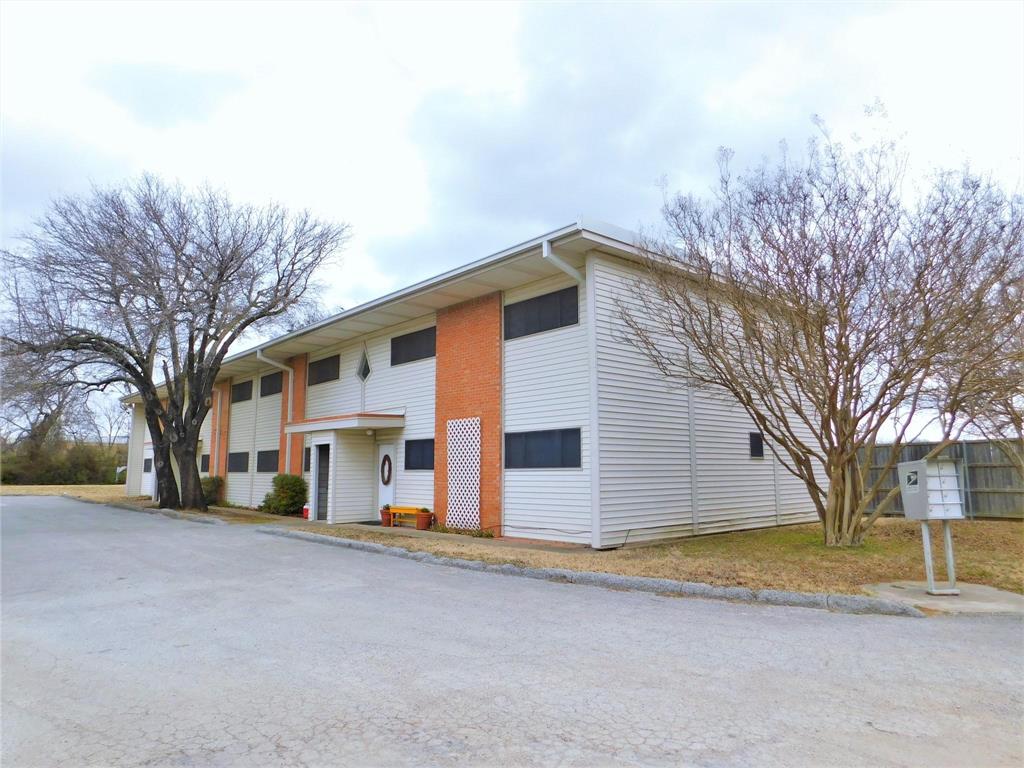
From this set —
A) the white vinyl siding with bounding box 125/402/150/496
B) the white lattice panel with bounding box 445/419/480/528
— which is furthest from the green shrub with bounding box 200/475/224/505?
the white lattice panel with bounding box 445/419/480/528

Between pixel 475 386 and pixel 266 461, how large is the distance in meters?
12.1

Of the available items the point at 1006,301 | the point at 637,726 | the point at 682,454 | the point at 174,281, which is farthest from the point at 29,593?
the point at 1006,301

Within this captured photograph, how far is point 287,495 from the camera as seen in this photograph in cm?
2030

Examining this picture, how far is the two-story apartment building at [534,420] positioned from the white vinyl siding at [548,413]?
0.03 meters

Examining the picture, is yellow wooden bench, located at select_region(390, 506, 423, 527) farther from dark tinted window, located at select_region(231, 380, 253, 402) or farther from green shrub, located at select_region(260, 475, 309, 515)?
dark tinted window, located at select_region(231, 380, 253, 402)

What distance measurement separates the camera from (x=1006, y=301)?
9.08m

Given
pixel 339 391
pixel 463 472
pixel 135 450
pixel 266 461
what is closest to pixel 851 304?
pixel 463 472

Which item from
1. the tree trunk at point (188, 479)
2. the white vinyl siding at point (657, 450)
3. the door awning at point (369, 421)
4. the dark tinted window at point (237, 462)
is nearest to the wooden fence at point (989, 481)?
the white vinyl siding at point (657, 450)

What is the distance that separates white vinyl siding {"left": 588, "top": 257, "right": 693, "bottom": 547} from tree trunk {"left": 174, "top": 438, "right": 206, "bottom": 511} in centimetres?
1570

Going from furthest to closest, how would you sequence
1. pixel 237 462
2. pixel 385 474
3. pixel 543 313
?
pixel 237 462
pixel 385 474
pixel 543 313

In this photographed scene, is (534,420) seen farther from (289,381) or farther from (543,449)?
(289,381)

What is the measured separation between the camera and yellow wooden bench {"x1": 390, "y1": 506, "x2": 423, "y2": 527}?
15.9m

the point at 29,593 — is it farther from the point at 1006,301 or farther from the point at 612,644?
the point at 1006,301

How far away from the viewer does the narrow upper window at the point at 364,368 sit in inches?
745
